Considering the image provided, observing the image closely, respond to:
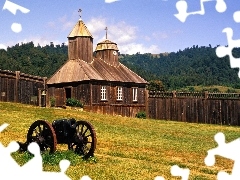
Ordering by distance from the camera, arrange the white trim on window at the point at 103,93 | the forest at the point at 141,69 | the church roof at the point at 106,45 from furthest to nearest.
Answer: the forest at the point at 141,69 < the church roof at the point at 106,45 < the white trim on window at the point at 103,93

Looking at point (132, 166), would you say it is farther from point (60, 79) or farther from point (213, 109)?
point (60, 79)

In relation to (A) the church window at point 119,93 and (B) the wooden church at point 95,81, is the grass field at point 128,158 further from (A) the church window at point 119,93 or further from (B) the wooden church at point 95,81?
(A) the church window at point 119,93

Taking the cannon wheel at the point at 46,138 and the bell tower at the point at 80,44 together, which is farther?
the bell tower at the point at 80,44

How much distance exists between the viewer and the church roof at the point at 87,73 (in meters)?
36.0

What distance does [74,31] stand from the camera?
130 ft

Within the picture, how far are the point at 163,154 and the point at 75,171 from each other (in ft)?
19.5

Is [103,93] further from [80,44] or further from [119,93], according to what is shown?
[80,44]

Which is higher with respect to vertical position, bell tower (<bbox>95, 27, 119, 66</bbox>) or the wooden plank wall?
bell tower (<bbox>95, 27, 119, 66</bbox>)

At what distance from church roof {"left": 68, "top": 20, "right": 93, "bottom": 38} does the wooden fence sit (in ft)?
29.6

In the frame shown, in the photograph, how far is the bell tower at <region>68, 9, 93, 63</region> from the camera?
38719 millimetres

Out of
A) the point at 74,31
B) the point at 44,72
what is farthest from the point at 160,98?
the point at 44,72

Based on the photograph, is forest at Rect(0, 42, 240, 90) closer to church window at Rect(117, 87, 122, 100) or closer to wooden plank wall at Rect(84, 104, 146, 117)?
wooden plank wall at Rect(84, 104, 146, 117)

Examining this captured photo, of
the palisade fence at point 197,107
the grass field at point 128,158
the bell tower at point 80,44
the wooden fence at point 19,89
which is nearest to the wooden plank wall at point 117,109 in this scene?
the palisade fence at point 197,107

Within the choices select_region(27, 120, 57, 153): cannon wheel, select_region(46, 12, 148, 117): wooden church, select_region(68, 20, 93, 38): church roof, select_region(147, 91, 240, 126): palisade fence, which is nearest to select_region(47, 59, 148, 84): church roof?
select_region(46, 12, 148, 117): wooden church
